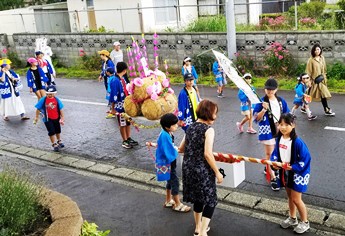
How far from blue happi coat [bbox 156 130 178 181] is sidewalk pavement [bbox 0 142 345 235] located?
1.04 metres

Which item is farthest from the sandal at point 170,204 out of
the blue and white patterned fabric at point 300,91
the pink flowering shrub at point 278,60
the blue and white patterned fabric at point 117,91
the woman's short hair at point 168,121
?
the pink flowering shrub at point 278,60

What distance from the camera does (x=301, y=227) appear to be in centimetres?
550

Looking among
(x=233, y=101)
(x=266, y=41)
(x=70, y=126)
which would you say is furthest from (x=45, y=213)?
(x=266, y=41)

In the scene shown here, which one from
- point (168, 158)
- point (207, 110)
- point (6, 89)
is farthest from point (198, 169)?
point (6, 89)

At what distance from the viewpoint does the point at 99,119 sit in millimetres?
12031

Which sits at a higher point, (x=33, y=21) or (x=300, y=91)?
(x=33, y=21)

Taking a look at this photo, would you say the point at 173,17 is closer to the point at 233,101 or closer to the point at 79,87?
the point at 79,87

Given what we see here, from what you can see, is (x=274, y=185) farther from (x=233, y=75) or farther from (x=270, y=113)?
(x=233, y=75)

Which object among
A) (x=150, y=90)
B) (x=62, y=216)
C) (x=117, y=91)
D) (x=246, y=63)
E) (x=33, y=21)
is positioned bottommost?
(x=62, y=216)

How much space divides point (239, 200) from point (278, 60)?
8.83 metres

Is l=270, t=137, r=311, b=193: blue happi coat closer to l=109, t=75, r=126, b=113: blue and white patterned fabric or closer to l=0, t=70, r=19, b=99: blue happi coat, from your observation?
l=109, t=75, r=126, b=113: blue and white patterned fabric

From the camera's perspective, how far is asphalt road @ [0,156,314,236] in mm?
5832

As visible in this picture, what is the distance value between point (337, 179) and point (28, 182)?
470 cm

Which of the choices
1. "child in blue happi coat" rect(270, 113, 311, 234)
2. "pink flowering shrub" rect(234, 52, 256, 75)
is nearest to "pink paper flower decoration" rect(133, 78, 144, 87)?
"child in blue happi coat" rect(270, 113, 311, 234)
